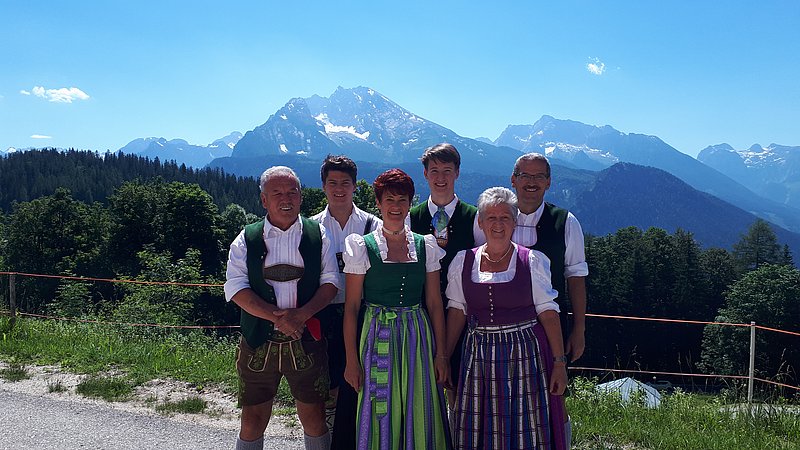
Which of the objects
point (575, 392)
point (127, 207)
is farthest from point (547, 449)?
point (127, 207)

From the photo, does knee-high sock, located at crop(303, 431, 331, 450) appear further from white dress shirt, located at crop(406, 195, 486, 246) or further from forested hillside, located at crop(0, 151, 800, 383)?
forested hillside, located at crop(0, 151, 800, 383)

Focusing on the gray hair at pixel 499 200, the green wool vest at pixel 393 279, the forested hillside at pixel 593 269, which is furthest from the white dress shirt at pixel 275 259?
the forested hillside at pixel 593 269

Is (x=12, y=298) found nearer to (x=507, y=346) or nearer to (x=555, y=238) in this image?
(x=507, y=346)

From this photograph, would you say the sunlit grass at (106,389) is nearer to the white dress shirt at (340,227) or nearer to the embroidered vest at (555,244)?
the white dress shirt at (340,227)

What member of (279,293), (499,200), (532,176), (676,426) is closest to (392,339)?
(279,293)

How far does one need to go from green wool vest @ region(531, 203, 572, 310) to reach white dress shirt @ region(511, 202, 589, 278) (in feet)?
0.08

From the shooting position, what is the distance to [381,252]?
2.73 meters

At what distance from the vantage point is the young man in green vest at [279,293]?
2.85 metres

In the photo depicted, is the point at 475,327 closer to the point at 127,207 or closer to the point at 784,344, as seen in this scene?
the point at 784,344

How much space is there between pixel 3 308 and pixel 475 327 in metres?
7.32

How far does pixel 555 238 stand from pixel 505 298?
0.57 m

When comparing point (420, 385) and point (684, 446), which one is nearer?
point (420, 385)

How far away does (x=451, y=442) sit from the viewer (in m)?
2.87

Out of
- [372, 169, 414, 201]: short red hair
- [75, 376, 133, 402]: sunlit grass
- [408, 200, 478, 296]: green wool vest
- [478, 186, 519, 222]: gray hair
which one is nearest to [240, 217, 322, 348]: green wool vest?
[372, 169, 414, 201]: short red hair
